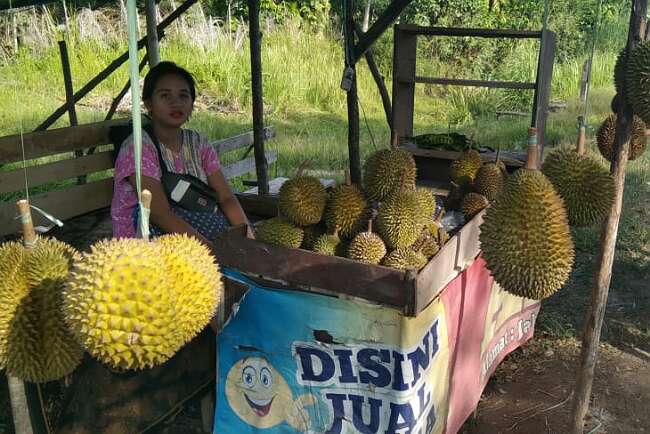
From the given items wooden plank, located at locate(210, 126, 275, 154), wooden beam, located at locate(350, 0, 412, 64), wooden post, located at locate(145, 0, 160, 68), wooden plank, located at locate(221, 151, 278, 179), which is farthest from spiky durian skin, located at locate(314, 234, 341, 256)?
wooden plank, located at locate(221, 151, 278, 179)

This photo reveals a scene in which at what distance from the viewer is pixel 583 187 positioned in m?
2.00

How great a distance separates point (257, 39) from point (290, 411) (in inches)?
92.2

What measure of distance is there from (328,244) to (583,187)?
90 centimetres

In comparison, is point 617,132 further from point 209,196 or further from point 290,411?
point 209,196

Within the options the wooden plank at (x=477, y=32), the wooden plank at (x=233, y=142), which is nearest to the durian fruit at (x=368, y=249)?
the wooden plank at (x=477, y=32)

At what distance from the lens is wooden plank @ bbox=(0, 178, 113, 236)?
3.15 meters

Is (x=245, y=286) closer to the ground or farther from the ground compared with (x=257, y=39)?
closer to the ground

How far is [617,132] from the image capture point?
1872 millimetres

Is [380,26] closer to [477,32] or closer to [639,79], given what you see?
[477,32]

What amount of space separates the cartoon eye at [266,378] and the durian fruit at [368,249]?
483 mm

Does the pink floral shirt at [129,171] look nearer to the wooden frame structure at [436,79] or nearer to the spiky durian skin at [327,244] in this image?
the spiky durian skin at [327,244]

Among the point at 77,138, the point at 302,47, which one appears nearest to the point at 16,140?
the point at 77,138

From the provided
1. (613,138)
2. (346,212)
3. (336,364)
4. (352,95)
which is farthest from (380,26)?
(336,364)

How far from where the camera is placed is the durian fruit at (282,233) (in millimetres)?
2027
